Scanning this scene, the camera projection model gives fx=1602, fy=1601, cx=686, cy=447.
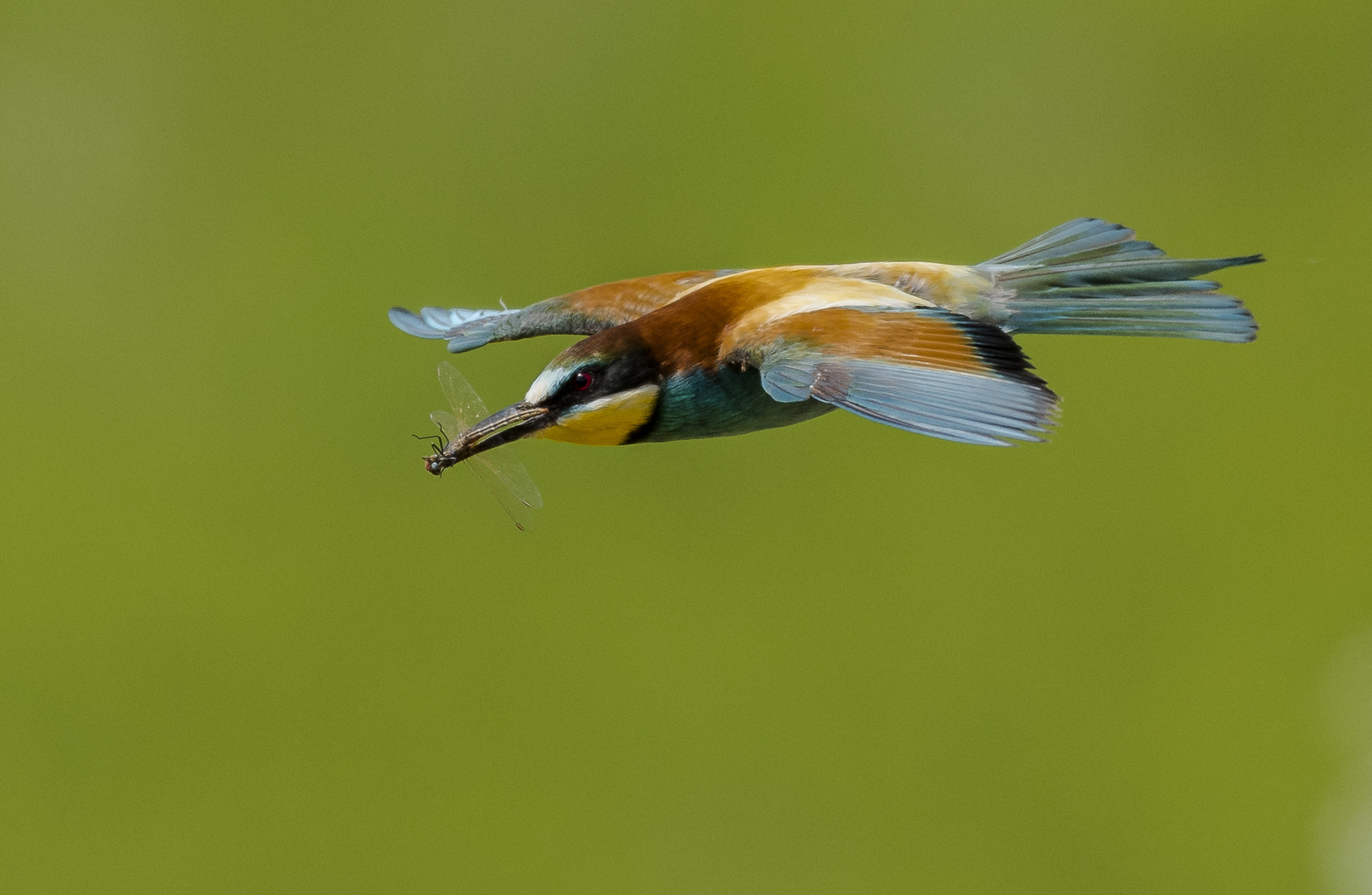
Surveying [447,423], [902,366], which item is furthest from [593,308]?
[902,366]

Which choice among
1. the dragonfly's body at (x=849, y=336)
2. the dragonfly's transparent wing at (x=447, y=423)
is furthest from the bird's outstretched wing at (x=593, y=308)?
the dragonfly's transparent wing at (x=447, y=423)

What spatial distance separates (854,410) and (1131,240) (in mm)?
395

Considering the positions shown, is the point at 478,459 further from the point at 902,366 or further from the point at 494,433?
the point at 902,366

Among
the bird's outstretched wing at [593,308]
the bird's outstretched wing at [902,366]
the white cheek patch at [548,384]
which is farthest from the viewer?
the bird's outstretched wing at [593,308]

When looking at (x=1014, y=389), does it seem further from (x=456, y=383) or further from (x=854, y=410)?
(x=456, y=383)

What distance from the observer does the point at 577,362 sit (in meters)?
0.95

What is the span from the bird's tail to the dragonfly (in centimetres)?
35

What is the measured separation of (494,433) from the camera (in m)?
0.96

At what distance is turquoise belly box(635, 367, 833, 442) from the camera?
973 millimetres

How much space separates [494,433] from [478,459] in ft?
0.21

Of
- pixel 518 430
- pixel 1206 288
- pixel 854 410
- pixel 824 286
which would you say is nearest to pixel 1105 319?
pixel 1206 288

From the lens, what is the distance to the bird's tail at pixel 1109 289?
3.44 feet

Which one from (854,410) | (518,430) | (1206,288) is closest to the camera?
(854,410)

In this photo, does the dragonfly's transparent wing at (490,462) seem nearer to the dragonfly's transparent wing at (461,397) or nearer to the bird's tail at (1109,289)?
the dragonfly's transparent wing at (461,397)
